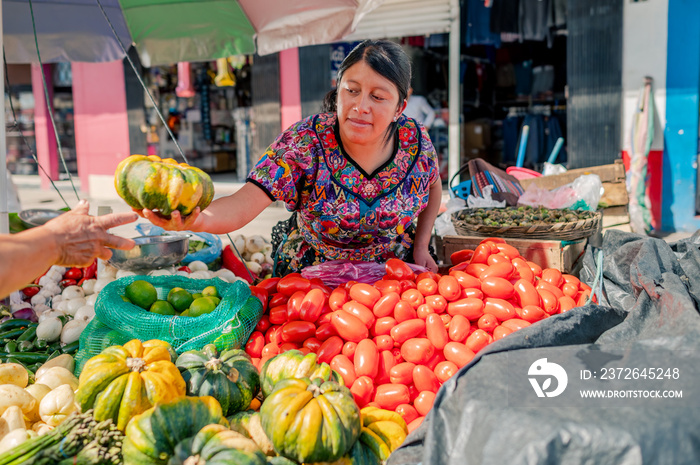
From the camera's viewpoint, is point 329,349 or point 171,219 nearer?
point 171,219

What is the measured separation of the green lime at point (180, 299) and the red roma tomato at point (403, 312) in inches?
39.1

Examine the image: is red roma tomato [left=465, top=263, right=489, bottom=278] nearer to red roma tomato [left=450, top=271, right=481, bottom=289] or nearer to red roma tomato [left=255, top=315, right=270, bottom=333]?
red roma tomato [left=450, top=271, right=481, bottom=289]

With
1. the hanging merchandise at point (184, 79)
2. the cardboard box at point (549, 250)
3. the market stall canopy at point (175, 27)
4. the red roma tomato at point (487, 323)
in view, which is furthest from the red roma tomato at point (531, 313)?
the hanging merchandise at point (184, 79)

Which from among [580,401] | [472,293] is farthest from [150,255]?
[580,401]

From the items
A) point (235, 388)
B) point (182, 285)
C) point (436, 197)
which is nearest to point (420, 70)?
point (436, 197)

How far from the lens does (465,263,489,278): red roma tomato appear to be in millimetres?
2516

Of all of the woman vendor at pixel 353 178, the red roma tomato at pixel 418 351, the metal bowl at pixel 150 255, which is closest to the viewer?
the red roma tomato at pixel 418 351

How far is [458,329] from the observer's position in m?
2.10

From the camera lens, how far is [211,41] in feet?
15.3

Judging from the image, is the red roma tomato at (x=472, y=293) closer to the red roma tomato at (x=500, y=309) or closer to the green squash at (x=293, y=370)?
the red roma tomato at (x=500, y=309)

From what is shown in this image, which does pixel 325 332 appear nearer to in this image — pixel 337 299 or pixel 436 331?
pixel 337 299

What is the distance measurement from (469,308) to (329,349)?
0.58 meters

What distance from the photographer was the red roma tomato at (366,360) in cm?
199

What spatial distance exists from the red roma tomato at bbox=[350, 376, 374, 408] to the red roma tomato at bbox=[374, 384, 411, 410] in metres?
0.04
